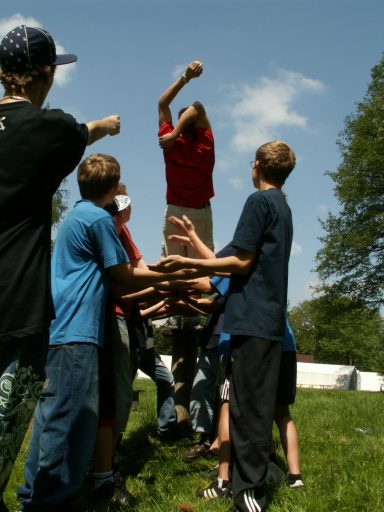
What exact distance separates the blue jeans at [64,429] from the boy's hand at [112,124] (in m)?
1.23

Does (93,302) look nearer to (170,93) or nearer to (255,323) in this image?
(255,323)

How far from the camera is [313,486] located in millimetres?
3908

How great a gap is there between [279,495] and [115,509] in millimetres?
1073

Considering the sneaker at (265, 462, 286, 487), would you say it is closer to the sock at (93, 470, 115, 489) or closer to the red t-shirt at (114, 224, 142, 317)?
the sock at (93, 470, 115, 489)

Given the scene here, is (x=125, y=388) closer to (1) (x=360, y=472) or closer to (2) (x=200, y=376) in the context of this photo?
(2) (x=200, y=376)

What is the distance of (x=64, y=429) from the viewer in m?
3.13

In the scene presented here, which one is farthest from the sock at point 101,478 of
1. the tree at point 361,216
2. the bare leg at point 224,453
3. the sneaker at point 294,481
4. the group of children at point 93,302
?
the tree at point 361,216

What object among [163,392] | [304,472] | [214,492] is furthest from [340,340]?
[214,492]

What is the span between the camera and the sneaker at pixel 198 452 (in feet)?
16.6

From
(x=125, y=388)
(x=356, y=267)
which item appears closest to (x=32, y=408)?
(x=125, y=388)

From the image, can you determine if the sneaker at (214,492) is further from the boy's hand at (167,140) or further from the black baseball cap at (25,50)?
the boy's hand at (167,140)

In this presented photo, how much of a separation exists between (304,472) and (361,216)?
2712 centimetres

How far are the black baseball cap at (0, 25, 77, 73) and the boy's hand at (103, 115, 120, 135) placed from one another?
40cm

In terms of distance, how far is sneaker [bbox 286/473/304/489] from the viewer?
385 cm
